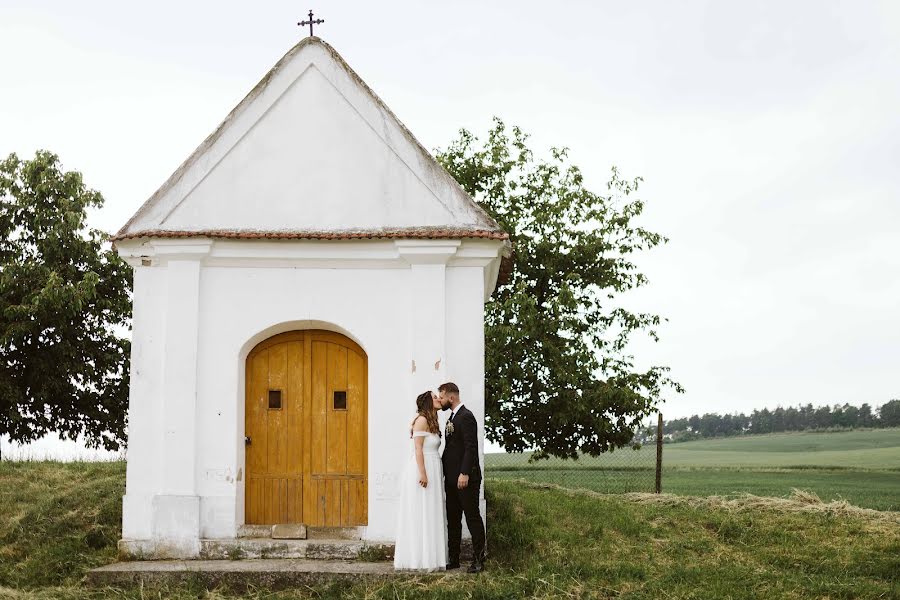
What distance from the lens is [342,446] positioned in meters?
11.2

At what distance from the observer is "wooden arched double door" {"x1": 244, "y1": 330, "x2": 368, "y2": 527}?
11078 millimetres

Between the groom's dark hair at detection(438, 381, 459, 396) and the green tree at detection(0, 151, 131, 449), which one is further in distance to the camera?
the green tree at detection(0, 151, 131, 449)

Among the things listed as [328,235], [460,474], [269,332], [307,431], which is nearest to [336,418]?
[307,431]

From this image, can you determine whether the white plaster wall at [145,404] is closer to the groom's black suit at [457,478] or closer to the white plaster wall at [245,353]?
the white plaster wall at [245,353]

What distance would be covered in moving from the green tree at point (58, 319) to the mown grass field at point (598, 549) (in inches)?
160

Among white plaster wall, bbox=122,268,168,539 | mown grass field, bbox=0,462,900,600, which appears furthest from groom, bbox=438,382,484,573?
white plaster wall, bbox=122,268,168,539

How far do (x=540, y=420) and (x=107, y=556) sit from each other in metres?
10.3

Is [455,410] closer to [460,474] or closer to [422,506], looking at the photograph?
[460,474]

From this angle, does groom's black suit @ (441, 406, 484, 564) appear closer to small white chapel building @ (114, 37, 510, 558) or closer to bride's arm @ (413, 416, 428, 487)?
bride's arm @ (413, 416, 428, 487)

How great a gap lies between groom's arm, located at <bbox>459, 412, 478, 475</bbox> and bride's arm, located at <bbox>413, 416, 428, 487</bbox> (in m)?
0.42

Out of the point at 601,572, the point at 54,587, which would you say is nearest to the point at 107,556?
the point at 54,587

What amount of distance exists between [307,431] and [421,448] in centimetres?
185

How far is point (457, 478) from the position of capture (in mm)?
10180

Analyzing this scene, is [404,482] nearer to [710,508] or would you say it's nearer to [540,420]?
[710,508]
